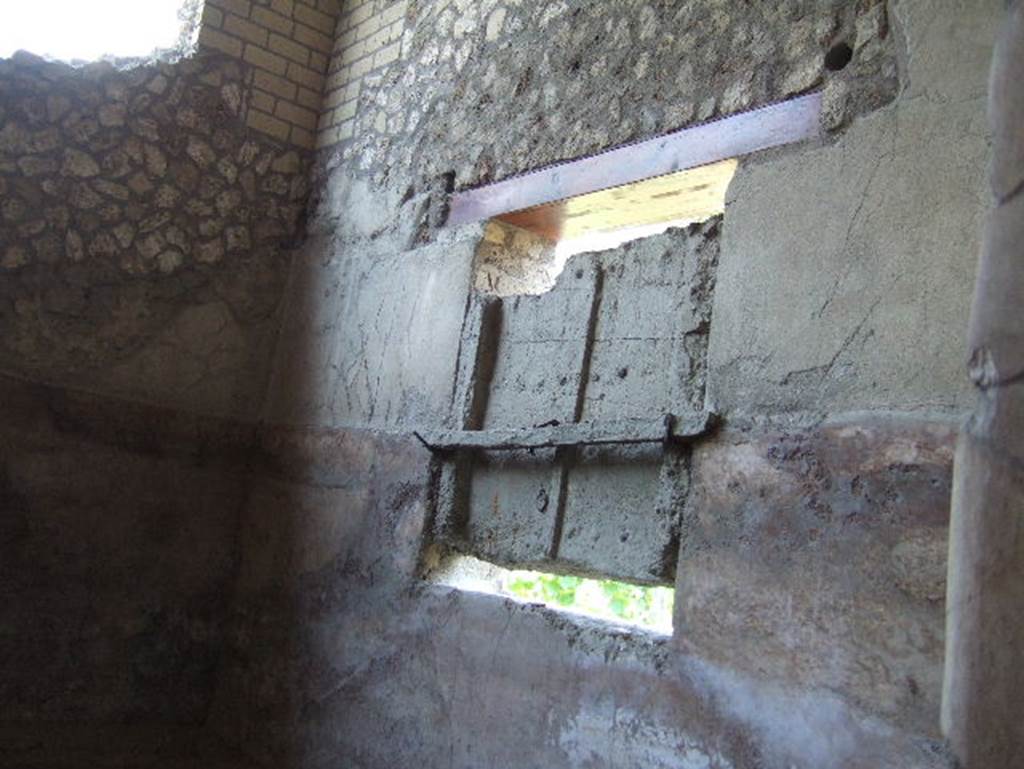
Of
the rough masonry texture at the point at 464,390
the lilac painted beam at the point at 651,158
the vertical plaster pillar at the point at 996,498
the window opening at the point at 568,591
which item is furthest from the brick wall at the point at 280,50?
the vertical plaster pillar at the point at 996,498

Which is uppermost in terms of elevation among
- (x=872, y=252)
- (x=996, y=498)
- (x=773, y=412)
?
(x=872, y=252)

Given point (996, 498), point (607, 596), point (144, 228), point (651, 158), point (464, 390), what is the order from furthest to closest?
point (607, 596), point (144, 228), point (464, 390), point (651, 158), point (996, 498)

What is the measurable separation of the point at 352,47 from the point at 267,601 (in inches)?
89.6

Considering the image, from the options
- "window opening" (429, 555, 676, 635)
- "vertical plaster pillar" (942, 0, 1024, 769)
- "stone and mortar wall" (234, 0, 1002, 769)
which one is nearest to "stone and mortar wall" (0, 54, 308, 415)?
"stone and mortar wall" (234, 0, 1002, 769)

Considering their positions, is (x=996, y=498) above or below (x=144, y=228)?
below

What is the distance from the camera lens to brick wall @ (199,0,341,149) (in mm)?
4059

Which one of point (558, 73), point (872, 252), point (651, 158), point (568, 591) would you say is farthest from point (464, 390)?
point (568, 591)

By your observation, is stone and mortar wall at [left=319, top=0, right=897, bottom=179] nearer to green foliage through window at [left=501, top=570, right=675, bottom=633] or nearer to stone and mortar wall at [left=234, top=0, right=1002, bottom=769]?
stone and mortar wall at [left=234, top=0, right=1002, bottom=769]

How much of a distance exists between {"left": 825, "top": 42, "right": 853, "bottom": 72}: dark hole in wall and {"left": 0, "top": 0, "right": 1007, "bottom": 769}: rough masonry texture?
0.06 metres

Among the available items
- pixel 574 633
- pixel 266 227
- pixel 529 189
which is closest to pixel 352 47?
pixel 266 227

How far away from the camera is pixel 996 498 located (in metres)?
1.58

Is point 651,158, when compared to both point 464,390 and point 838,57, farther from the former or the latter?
point 464,390

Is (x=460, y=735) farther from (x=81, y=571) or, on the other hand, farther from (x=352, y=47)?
(x=352, y=47)

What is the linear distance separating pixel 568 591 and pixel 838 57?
2848mm
